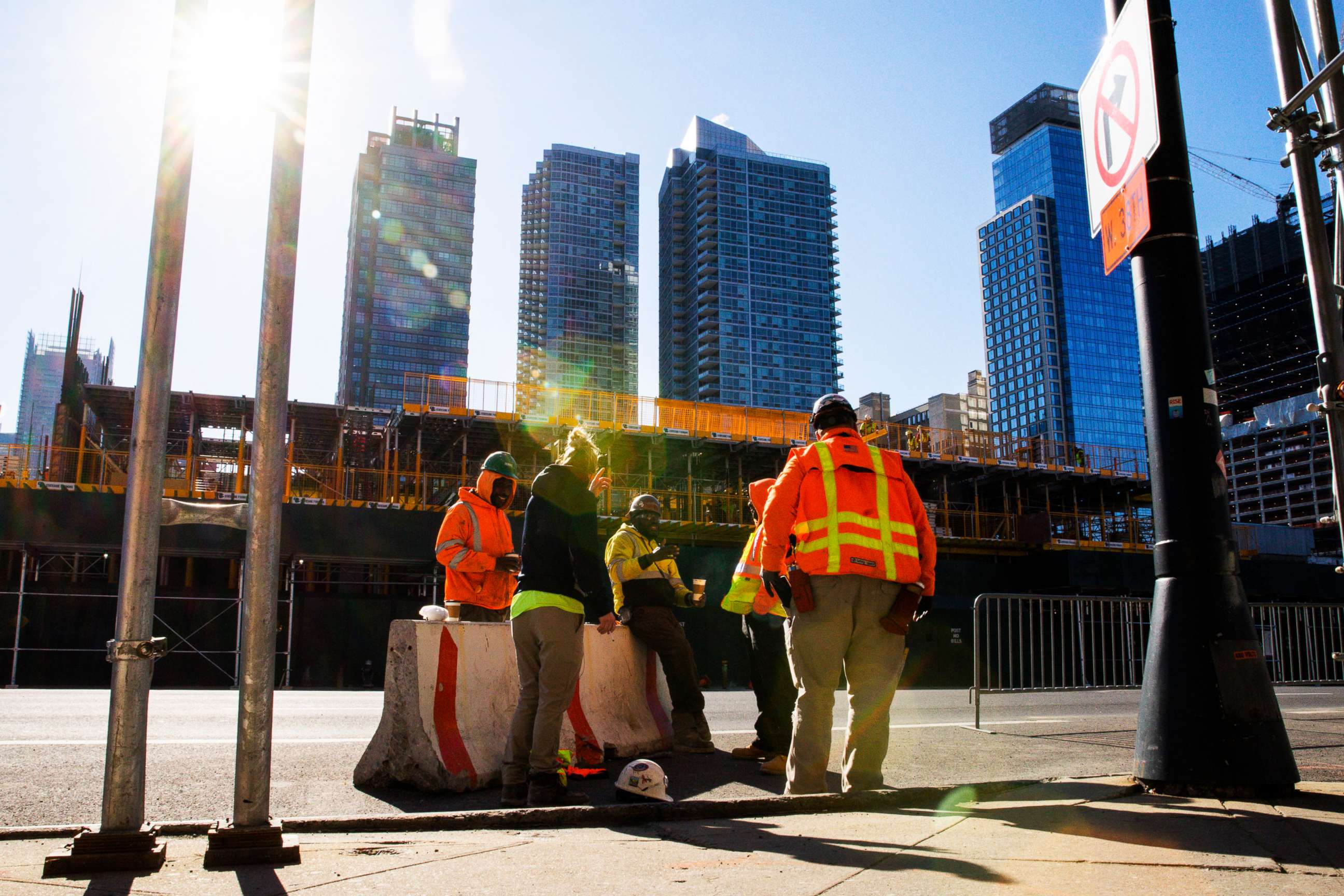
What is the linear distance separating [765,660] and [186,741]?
3.98 metres

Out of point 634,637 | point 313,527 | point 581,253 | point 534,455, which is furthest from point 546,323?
point 634,637

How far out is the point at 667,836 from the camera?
358cm

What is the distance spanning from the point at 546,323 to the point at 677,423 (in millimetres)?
128744

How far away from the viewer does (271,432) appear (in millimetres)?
3221

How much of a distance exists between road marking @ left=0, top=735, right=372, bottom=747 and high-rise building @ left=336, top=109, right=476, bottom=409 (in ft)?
503

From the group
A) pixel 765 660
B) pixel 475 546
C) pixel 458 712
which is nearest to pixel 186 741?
pixel 475 546

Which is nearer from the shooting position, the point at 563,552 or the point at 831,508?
the point at 831,508

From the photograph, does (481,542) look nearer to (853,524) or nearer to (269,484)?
(853,524)

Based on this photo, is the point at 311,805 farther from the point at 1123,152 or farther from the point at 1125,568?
the point at 1125,568

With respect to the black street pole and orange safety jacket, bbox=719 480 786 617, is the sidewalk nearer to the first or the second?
the black street pole

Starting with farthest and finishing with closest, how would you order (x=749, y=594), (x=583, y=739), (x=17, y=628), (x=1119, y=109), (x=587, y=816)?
(x=17, y=628) < (x=749, y=594) < (x=583, y=739) < (x=1119, y=109) < (x=587, y=816)

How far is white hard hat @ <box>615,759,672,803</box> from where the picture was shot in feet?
14.0

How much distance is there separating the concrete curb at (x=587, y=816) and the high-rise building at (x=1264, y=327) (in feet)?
371

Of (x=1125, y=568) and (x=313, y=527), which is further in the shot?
(x=1125, y=568)
